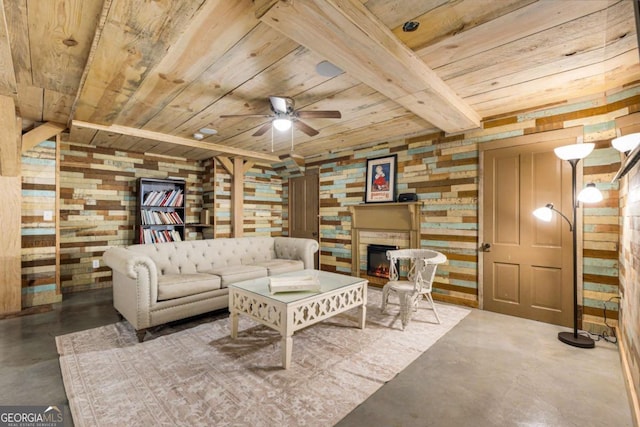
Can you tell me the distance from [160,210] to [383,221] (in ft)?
12.5

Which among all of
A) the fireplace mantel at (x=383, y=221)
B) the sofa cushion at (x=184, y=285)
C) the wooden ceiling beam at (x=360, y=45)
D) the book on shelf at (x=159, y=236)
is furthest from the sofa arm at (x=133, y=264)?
the fireplace mantel at (x=383, y=221)

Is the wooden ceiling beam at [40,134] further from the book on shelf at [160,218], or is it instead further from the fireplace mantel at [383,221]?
the fireplace mantel at [383,221]

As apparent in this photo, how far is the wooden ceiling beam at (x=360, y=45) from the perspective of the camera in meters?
1.56

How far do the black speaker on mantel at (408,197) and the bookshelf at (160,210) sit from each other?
3.75m

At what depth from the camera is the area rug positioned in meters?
1.69

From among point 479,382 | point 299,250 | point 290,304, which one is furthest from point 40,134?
point 479,382

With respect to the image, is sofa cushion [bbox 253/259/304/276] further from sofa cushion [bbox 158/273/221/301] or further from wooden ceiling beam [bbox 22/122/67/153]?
wooden ceiling beam [bbox 22/122/67/153]

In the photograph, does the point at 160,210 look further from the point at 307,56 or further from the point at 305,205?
the point at 307,56

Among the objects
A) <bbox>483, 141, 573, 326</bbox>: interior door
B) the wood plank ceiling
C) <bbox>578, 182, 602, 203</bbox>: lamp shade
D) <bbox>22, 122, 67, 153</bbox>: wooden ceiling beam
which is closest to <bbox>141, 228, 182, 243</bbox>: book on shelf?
<bbox>22, 122, 67, 153</bbox>: wooden ceiling beam

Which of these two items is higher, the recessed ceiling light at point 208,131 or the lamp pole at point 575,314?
the recessed ceiling light at point 208,131

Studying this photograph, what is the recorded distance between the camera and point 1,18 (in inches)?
68.0

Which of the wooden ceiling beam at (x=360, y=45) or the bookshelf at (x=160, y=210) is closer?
the wooden ceiling beam at (x=360, y=45)

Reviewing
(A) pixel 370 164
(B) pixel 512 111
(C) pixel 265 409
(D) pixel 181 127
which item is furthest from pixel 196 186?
(B) pixel 512 111

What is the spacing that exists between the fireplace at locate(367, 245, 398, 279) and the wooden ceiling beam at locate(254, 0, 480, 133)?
2.42 m
